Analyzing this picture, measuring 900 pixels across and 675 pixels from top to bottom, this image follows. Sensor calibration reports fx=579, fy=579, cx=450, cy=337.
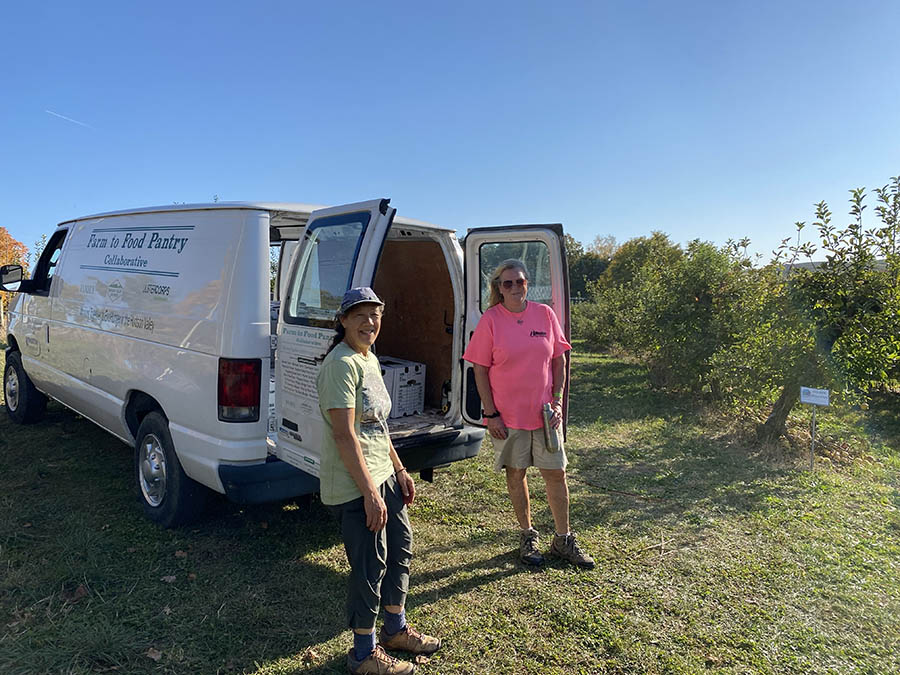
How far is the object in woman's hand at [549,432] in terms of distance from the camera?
3521 mm

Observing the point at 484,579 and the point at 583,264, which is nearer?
the point at 484,579

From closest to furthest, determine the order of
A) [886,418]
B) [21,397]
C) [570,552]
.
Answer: [570,552] → [21,397] → [886,418]

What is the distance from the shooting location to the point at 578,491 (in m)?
5.15

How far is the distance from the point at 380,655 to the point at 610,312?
1349 centimetres

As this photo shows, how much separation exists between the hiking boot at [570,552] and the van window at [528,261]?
5.13 ft

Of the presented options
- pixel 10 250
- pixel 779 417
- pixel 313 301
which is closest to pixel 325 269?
pixel 313 301

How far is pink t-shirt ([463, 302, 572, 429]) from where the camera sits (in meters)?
3.52

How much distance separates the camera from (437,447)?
154 inches

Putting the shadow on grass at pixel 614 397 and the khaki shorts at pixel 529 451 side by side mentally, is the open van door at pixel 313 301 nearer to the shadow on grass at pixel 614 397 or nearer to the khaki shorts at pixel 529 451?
the khaki shorts at pixel 529 451

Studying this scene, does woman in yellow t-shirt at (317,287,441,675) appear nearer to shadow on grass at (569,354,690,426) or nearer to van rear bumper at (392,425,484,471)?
van rear bumper at (392,425,484,471)

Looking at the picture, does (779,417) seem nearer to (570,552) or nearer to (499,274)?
(570,552)

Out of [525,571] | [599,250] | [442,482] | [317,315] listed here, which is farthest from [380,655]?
[599,250]

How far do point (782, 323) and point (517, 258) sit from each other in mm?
4222

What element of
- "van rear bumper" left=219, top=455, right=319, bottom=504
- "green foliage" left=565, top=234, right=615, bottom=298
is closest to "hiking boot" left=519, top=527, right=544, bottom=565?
"van rear bumper" left=219, top=455, right=319, bottom=504
